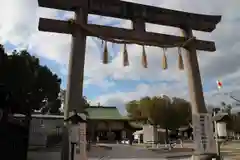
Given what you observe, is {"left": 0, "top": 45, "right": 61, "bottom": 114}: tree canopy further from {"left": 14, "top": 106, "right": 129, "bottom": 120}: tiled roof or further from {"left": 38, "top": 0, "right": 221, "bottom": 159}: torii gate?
{"left": 14, "top": 106, "right": 129, "bottom": 120}: tiled roof

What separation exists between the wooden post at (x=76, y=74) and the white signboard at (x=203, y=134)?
428 centimetres

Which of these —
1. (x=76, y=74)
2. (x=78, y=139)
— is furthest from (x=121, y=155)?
(x=76, y=74)

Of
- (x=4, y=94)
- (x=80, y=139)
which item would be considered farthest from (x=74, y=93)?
(x=4, y=94)

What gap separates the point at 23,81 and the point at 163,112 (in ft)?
92.0

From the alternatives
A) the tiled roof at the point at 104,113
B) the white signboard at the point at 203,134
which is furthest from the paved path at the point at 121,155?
the tiled roof at the point at 104,113

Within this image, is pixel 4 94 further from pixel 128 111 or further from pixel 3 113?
pixel 128 111

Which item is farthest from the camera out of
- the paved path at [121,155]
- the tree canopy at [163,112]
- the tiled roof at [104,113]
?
the tiled roof at [104,113]

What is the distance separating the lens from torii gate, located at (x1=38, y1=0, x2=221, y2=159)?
9984 millimetres

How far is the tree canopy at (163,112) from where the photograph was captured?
1754 inches

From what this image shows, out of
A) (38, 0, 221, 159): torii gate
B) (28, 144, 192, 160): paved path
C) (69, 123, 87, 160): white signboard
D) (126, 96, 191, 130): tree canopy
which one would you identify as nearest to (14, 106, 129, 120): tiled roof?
(126, 96, 191, 130): tree canopy

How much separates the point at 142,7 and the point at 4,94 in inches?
235

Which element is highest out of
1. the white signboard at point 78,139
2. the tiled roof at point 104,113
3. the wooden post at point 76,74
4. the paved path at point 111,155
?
the tiled roof at point 104,113

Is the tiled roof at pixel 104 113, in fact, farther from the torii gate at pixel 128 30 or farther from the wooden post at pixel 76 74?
the wooden post at pixel 76 74

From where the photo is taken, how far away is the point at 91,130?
40.8 metres
